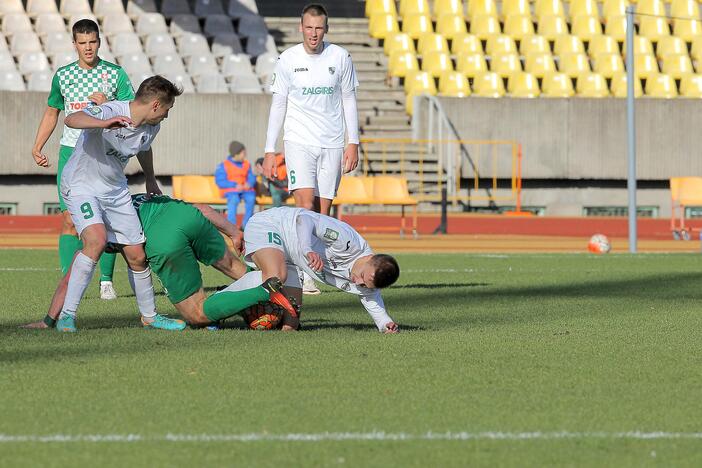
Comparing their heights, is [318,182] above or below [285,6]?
below

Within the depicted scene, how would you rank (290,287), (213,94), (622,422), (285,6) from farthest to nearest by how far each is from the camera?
(285,6) → (213,94) → (290,287) → (622,422)

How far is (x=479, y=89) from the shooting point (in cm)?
2747

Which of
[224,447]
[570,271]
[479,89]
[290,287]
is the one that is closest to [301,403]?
[224,447]

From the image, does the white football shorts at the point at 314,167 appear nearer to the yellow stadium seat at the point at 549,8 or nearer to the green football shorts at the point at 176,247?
the green football shorts at the point at 176,247

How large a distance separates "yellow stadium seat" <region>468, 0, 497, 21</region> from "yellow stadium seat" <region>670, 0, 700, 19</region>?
3925mm

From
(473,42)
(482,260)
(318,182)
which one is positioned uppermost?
(473,42)

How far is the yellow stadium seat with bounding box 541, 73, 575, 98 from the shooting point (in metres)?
27.7

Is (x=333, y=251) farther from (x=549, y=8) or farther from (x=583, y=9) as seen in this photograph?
(x=583, y=9)

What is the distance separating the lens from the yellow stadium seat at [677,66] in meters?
28.8

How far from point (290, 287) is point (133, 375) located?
80.2 inches

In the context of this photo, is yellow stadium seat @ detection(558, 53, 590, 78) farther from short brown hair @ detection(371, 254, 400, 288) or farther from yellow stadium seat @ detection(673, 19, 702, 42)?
short brown hair @ detection(371, 254, 400, 288)

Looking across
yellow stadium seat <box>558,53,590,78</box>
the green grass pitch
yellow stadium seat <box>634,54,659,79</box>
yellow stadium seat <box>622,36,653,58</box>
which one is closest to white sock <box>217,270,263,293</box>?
the green grass pitch

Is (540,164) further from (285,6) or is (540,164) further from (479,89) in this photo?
(285,6)

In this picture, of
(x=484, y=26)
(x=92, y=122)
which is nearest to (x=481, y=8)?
(x=484, y=26)
